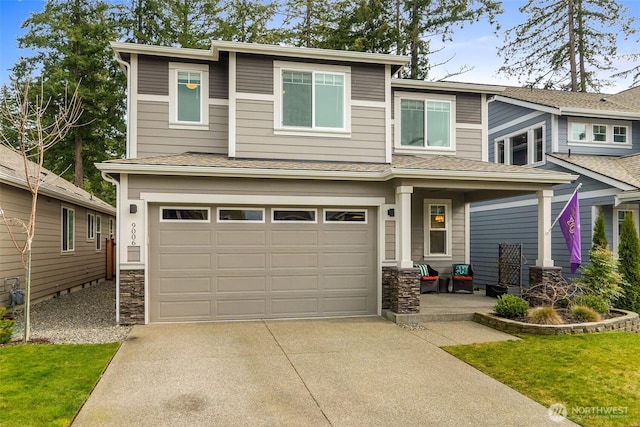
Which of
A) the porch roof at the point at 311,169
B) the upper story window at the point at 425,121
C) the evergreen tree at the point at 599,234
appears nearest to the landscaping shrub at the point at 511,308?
the porch roof at the point at 311,169

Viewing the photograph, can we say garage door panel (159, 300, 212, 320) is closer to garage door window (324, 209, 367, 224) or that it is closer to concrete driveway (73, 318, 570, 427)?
concrete driveway (73, 318, 570, 427)

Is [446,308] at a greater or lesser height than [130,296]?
lesser

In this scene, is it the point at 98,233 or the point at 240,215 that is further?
the point at 98,233

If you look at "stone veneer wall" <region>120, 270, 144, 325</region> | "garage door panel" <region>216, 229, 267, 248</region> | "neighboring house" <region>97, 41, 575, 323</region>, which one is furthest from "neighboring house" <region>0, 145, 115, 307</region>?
"garage door panel" <region>216, 229, 267, 248</region>

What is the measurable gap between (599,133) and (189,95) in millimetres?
12221

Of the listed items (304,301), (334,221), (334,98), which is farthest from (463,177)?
(304,301)

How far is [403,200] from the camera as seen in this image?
916cm

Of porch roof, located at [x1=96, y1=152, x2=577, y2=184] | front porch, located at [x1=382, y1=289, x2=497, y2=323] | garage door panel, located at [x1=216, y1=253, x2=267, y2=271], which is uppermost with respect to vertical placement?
porch roof, located at [x1=96, y1=152, x2=577, y2=184]

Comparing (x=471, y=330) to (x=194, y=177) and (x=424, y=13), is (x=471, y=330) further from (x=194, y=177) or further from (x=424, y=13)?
(x=424, y=13)

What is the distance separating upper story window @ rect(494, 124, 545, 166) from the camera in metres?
14.2

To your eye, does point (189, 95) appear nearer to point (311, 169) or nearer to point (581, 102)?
point (311, 169)

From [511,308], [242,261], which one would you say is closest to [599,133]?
[511,308]

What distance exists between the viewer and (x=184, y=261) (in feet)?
28.9

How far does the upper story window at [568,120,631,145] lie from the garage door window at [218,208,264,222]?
33.4ft
